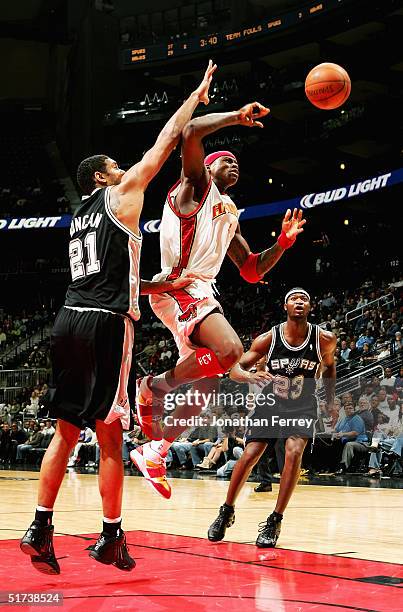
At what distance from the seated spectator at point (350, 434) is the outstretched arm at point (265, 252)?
6692mm

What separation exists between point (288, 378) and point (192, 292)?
3.89ft

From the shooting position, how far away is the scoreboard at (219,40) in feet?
79.7

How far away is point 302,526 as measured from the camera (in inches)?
268

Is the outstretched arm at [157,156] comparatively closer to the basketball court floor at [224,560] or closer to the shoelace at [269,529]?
the basketball court floor at [224,560]

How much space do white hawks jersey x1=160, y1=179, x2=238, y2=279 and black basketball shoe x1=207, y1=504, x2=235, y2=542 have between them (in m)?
1.70

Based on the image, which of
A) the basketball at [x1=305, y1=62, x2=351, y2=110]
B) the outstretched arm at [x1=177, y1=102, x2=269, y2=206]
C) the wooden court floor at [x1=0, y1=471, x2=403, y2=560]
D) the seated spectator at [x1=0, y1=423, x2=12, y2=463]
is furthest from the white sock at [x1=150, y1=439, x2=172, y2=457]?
the seated spectator at [x1=0, y1=423, x2=12, y2=463]

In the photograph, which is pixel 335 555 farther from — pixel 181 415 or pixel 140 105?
pixel 140 105

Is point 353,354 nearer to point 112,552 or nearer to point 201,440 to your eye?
point 201,440

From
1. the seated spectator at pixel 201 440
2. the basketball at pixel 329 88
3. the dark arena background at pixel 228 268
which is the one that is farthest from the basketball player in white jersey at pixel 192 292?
the seated spectator at pixel 201 440

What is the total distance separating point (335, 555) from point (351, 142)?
2111 centimetres

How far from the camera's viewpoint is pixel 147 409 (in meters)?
5.55

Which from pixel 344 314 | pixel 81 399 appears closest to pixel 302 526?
pixel 81 399

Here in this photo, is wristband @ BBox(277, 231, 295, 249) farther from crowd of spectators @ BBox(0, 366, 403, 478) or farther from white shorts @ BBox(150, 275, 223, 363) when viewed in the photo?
crowd of spectators @ BBox(0, 366, 403, 478)

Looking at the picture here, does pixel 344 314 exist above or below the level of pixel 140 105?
below
